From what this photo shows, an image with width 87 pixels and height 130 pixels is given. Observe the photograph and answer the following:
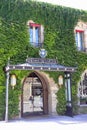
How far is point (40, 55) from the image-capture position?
14.2 metres

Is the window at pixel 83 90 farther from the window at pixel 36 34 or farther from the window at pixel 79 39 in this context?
the window at pixel 36 34

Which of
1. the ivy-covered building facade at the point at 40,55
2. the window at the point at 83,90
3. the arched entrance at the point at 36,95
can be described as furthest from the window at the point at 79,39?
the arched entrance at the point at 36,95

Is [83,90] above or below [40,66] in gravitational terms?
below

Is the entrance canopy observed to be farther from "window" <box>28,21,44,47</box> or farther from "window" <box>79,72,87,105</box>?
"window" <box>79,72,87,105</box>

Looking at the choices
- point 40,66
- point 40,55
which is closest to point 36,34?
point 40,55

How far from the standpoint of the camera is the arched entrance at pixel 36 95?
15.0 metres

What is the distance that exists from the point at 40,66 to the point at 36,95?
4.14 meters

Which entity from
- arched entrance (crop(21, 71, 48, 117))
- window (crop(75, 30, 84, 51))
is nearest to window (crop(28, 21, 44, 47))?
arched entrance (crop(21, 71, 48, 117))

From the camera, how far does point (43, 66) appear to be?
12.8 m

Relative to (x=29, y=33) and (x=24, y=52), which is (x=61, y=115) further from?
(x=29, y=33)

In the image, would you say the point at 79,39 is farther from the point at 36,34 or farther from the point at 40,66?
the point at 40,66

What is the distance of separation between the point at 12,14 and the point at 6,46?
192 cm

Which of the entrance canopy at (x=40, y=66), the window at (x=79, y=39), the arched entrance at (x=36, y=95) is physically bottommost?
the arched entrance at (x=36, y=95)
